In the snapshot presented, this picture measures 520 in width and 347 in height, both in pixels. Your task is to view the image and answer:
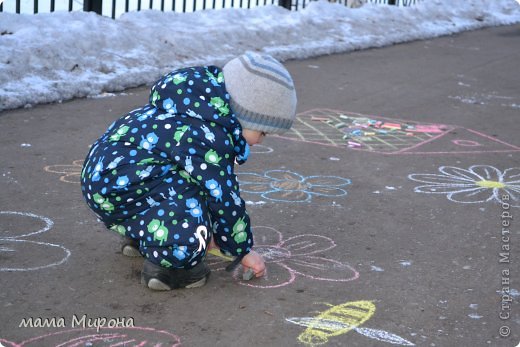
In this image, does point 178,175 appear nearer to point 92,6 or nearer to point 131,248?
point 131,248

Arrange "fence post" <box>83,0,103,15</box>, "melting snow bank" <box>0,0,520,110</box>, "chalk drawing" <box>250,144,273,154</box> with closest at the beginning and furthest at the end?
"chalk drawing" <box>250,144,273,154</box>, "melting snow bank" <box>0,0,520,110</box>, "fence post" <box>83,0,103,15</box>

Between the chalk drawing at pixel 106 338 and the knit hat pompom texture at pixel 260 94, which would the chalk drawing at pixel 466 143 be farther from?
the chalk drawing at pixel 106 338

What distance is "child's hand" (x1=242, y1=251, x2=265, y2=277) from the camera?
2.83 meters

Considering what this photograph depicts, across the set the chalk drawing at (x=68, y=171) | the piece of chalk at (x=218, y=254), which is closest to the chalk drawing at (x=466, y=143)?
the chalk drawing at (x=68, y=171)

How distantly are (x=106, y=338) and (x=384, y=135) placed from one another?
3.22 m

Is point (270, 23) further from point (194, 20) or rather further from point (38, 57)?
point (38, 57)

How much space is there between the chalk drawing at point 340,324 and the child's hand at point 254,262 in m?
0.31

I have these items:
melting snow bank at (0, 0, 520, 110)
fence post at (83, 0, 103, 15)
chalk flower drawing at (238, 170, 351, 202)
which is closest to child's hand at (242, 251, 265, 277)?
chalk flower drawing at (238, 170, 351, 202)

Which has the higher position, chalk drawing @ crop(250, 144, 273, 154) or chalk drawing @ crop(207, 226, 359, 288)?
chalk drawing @ crop(207, 226, 359, 288)

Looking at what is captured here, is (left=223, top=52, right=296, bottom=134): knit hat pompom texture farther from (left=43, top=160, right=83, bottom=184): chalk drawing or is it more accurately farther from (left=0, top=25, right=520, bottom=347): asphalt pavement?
(left=43, top=160, right=83, bottom=184): chalk drawing

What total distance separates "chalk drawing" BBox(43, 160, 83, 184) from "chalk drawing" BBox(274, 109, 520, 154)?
143 cm

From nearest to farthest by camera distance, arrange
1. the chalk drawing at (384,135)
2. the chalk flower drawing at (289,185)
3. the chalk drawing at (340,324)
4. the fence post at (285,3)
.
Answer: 1. the chalk drawing at (340,324)
2. the chalk flower drawing at (289,185)
3. the chalk drawing at (384,135)
4. the fence post at (285,3)

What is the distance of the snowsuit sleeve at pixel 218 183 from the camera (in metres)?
2.68

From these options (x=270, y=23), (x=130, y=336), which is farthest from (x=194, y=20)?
(x=130, y=336)
